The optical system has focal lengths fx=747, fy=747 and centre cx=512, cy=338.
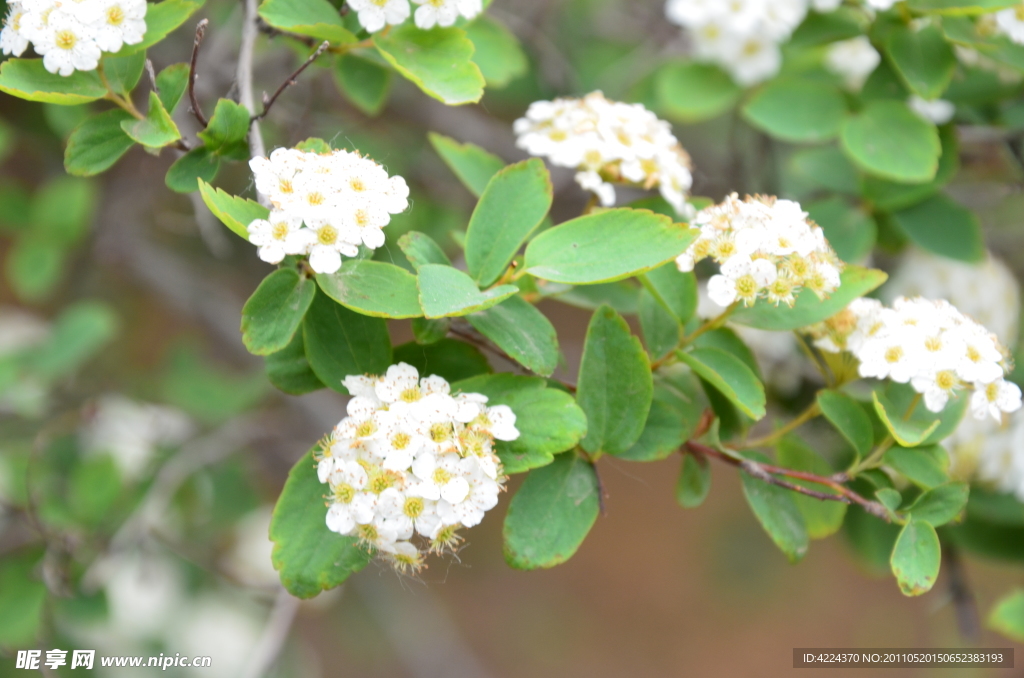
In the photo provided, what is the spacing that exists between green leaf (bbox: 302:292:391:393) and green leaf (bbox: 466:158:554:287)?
11cm

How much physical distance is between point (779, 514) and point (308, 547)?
0.46 m

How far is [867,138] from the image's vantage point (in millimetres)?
1007

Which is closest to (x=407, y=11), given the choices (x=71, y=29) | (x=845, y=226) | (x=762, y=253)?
(x=71, y=29)

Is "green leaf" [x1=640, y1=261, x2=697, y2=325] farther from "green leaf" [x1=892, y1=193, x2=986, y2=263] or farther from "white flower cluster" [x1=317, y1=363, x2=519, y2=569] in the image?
"green leaf" [x1=892, y1=193, x2=986, y2=263]

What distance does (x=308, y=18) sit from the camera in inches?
28.3

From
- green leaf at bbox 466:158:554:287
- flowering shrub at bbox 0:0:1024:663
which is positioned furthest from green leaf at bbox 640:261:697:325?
green leaf at bbox 466:158:554:287

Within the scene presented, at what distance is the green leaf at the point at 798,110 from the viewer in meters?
1.07

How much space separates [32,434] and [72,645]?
1.61 ft

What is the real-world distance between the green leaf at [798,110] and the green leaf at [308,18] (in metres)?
0.62

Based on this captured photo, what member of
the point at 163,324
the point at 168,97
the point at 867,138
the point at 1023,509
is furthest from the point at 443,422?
the point at 163,324

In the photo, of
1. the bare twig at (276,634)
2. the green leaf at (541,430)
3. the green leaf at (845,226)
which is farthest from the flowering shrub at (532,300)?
the bare twig at (276,634)

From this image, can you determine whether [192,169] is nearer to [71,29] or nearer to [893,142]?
[71,29]

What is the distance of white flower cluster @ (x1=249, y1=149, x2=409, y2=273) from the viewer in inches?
23.2

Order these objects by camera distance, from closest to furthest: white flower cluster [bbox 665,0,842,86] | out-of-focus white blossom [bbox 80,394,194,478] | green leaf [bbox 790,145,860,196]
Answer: white flower cluster [bbox 665,0,842,86] → green leaf [bbox 790,145,860,196] → out-of-focus white blossom [bbox 80,394,194,478]
